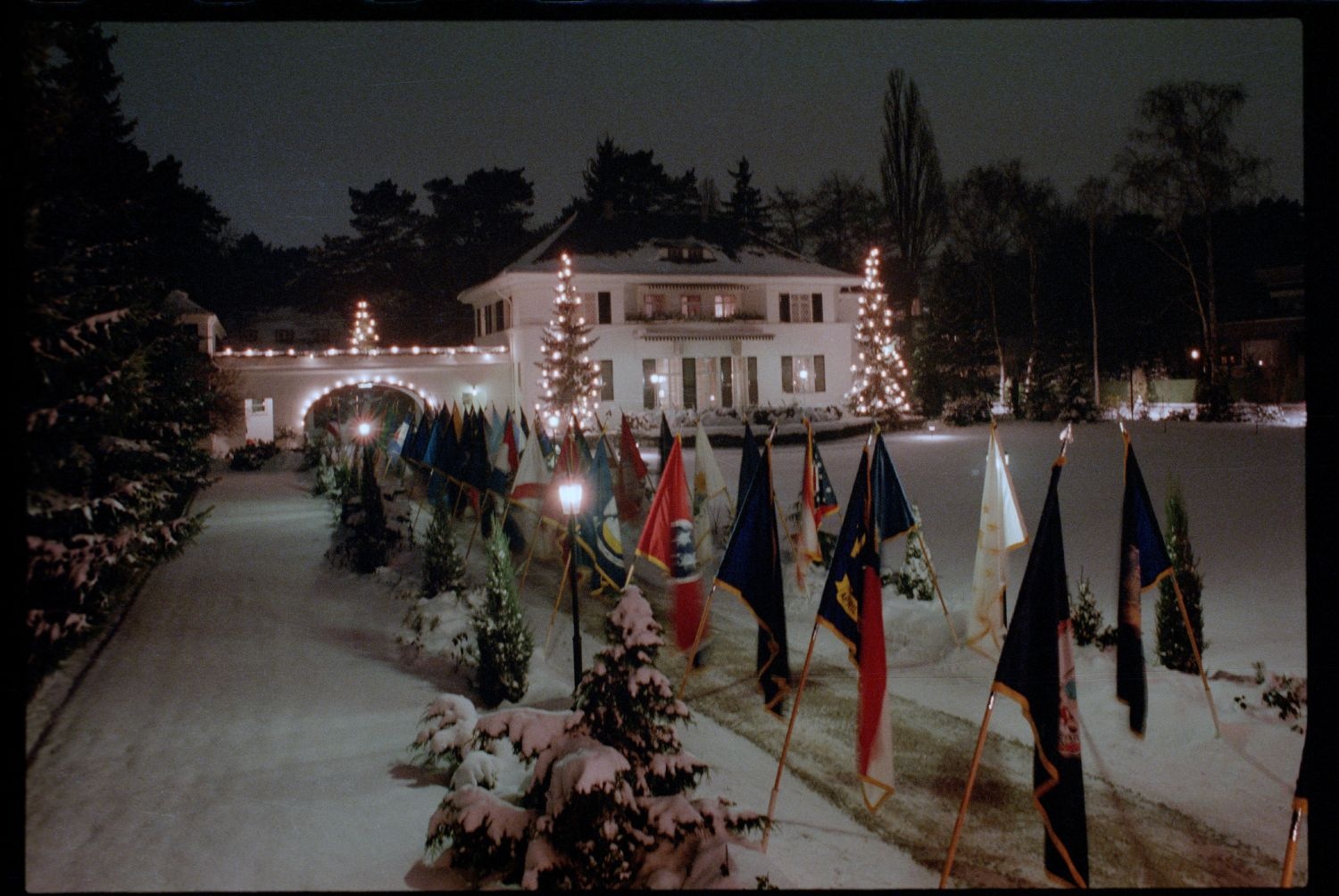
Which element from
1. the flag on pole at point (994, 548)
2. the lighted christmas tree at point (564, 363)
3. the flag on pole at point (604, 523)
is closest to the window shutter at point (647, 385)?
the lighted christmas tree at point (564, 363)

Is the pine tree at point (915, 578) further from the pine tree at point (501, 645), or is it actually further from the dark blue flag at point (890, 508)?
the pine tree at point (501, 645)

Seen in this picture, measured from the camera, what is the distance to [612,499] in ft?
34.7

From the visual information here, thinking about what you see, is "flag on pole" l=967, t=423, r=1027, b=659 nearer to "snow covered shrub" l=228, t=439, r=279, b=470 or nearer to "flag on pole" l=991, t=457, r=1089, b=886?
"flag on pole" l=991, t=457, r=1089, b=886

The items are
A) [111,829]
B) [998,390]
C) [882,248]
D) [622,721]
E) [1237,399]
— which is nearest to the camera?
[622,721]

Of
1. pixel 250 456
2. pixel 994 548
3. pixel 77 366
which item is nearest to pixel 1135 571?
pixel 994 548

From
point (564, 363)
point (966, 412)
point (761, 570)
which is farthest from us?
point (966, 412)

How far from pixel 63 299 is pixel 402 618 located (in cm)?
553

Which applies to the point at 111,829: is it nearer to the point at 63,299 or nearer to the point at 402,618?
the point at 63,299

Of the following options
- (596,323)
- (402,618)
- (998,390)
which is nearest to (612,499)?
(402,618)

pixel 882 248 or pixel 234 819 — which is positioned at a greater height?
pixel 882 248

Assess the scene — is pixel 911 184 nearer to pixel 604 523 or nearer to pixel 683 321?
pixel 683 321

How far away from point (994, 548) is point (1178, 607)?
1.65 m

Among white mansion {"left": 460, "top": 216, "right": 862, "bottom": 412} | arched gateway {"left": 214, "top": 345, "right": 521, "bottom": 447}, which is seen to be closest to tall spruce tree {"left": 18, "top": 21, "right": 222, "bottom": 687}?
arched gateway {"left": 214, "top": 345, "right": 521, "bottom": 447}

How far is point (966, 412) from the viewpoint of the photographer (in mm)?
37438
